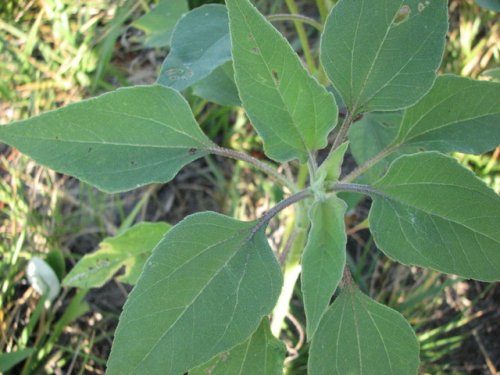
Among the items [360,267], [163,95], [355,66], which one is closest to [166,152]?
[163,95]

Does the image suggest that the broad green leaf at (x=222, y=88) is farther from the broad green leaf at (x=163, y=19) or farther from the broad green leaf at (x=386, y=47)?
the broad green leaf at (x=386, y=47)

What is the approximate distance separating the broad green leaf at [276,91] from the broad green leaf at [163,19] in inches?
22.0

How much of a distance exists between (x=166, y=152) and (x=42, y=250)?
869 millimetres

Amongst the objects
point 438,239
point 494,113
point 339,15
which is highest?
point 339,15

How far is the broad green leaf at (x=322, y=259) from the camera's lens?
0.59 meters

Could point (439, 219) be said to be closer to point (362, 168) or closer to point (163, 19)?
point (362, 168)

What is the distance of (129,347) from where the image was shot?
0.62 meters

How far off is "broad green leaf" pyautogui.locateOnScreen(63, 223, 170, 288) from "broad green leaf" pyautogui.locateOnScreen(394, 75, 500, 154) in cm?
46

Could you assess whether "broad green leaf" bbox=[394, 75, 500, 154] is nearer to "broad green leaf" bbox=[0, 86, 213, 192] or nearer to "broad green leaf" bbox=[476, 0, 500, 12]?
"broad green leaf" bbox=[476, 0, 500, 12]

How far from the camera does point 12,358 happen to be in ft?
4.19

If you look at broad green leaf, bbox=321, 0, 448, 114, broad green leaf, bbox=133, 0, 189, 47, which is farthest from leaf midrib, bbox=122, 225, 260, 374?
broad green leaf, bbox=133, 0, 189, 47

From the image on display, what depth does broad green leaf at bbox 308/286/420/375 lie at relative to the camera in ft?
2.52

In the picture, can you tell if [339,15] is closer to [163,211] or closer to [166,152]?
[166,152]

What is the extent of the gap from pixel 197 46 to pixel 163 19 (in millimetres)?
369
